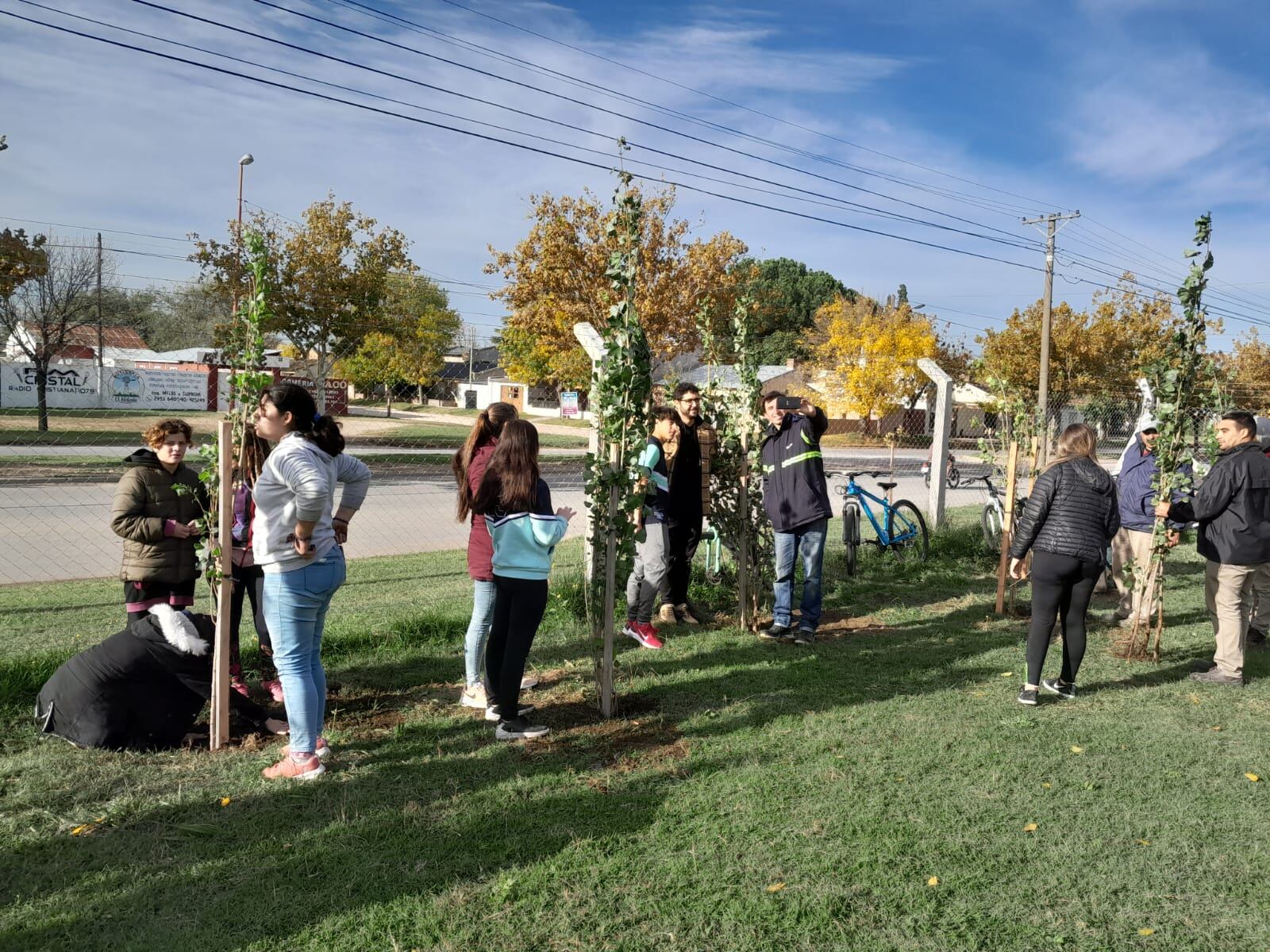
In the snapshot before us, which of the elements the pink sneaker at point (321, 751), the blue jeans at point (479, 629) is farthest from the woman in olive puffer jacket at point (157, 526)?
the blue jeans at point (479, 629)

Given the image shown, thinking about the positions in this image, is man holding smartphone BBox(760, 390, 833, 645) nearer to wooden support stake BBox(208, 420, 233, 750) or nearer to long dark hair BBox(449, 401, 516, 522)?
long dark hair BBox(449, 401, 516, 522)

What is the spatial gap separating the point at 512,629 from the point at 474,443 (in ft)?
3.73

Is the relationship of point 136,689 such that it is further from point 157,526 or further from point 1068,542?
point 1068,542

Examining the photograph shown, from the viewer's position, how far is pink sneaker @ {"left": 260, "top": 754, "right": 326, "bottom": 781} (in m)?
3.94

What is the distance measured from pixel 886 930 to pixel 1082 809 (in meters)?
1.44

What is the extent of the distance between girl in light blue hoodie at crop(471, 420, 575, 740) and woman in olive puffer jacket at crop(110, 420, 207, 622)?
1574mm

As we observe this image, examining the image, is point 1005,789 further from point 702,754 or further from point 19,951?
point 19,951

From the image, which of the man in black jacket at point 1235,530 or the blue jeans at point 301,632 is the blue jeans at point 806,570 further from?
the blue jeans at point 301,632

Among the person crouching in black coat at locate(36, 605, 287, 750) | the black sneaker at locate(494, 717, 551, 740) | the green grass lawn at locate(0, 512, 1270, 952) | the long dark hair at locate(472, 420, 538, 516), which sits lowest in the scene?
the green grass lawn at locate(0, 512, 1270, 952)

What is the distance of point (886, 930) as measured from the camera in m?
2.87

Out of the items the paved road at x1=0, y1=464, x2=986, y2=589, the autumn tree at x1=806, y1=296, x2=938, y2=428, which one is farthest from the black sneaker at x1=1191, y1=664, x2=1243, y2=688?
the autumn tree at x1=806, y1=296, x2=938, y2=428

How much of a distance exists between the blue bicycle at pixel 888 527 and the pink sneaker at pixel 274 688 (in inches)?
231

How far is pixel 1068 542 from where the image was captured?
5.12m

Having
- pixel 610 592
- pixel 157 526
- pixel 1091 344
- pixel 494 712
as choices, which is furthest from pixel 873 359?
pixel 157 526
